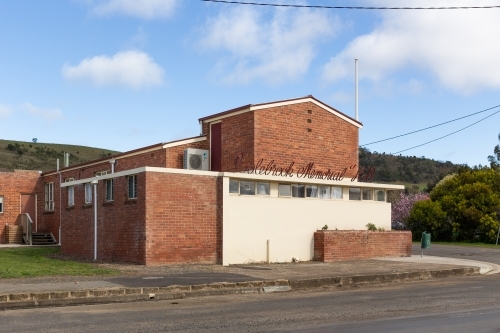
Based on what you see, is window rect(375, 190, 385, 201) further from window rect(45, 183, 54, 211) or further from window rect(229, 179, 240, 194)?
window rect(45, 183, 54, 211)

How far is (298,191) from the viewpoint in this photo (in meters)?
23.5

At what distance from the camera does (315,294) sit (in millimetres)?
15031

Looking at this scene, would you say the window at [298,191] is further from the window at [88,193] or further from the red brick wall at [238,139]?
the window at [88,193]

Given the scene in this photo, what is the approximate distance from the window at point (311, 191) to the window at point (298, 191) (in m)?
0.20

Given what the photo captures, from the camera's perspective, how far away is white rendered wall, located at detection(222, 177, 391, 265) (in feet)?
70.2

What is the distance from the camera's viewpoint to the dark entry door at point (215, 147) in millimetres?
26266

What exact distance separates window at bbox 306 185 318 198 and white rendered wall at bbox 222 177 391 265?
0.70ft

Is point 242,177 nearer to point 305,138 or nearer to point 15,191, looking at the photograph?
point 305,138

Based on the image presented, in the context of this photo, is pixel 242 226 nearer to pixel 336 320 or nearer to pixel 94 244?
pixel 94 244

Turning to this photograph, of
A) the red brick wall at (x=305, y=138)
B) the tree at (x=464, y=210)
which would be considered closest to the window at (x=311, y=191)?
the red brick wall at (x=305, y=138)

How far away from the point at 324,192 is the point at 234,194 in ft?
14.6

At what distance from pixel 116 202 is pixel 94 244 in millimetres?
2266

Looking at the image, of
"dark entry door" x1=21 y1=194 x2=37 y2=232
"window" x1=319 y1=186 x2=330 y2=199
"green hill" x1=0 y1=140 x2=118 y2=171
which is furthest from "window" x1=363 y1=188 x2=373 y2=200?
"green hill" x1=0 y1=140 x2=118 y2=171

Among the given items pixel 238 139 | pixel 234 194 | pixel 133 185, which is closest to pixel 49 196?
pixel 238 139
